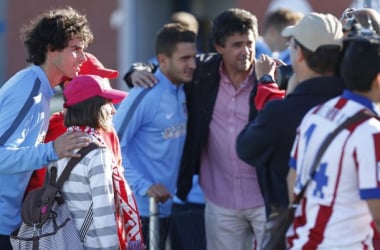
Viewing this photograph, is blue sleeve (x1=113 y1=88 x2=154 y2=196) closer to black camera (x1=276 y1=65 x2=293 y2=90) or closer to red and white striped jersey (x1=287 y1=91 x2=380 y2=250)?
black camera (x1=276 y1=65 x2=293 y2=90)

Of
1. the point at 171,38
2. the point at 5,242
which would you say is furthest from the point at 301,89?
the point at 171,38

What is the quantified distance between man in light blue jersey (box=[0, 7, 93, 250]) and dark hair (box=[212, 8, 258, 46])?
0.79m

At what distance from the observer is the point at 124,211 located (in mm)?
4652

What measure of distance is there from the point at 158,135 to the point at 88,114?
3.40 ft

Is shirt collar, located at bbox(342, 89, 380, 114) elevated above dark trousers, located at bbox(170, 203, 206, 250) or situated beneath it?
elevated above

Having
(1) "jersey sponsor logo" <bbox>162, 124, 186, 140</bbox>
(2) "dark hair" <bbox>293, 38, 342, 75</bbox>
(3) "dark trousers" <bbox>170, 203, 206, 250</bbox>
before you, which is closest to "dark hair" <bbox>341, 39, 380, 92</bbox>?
(2) "dark hair" <bbox>293, 38, 342, 75</bbox>

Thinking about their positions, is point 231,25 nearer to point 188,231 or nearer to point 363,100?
point 188,231

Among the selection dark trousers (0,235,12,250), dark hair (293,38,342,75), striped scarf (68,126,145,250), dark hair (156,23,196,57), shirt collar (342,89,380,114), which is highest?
dark hair (293,38,342,75)

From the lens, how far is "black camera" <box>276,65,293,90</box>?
170 inches

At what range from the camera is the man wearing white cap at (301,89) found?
3.90 meters

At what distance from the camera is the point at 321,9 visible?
43.0 ft

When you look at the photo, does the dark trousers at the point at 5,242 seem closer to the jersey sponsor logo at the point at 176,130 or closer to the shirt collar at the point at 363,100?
the jersey sponsor logo at the point at 176,130

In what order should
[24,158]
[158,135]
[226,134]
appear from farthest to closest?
[158,135] → [226,134] → [24,158]

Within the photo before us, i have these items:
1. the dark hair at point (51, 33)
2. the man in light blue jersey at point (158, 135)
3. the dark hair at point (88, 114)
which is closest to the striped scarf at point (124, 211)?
the dark hair at point (88, 114)
